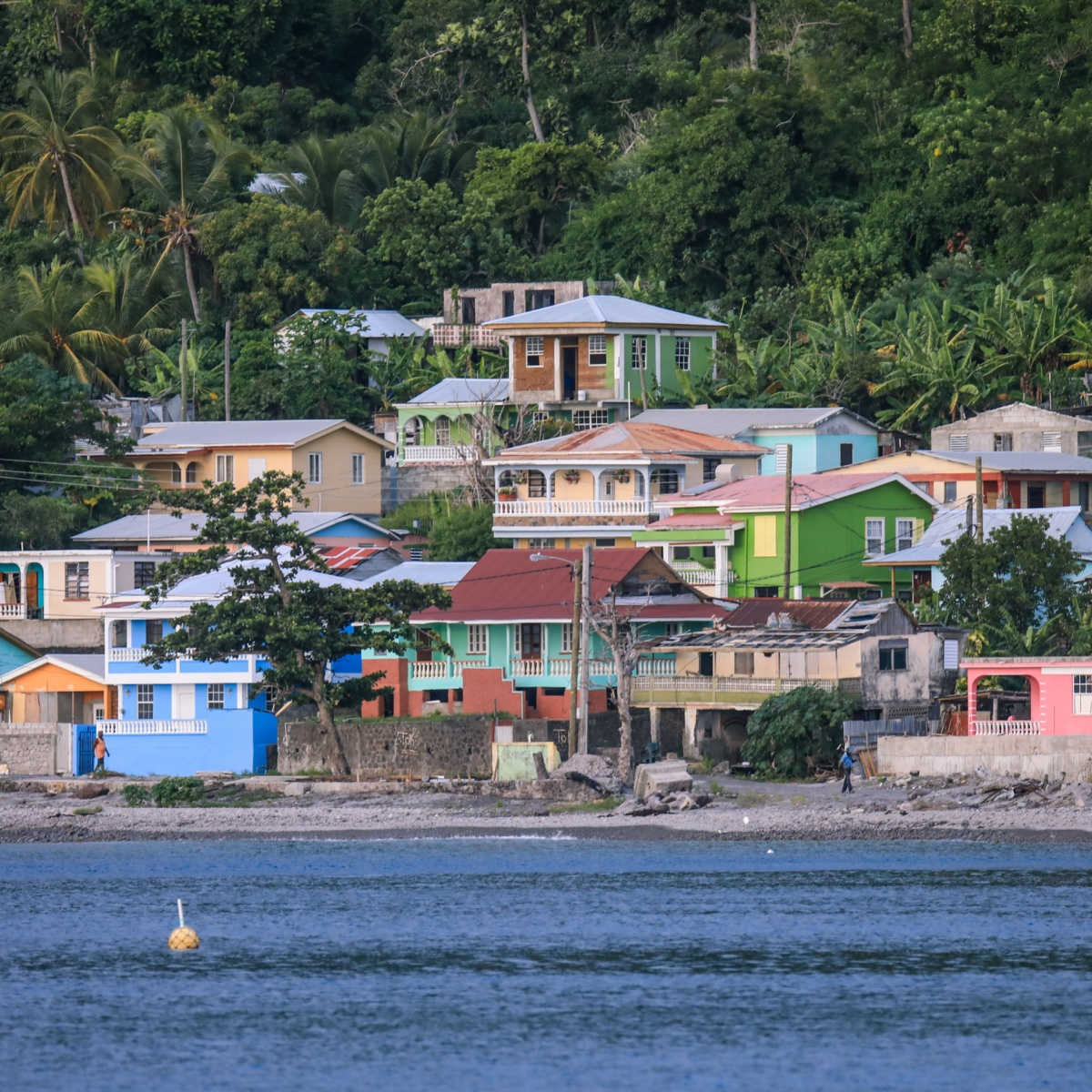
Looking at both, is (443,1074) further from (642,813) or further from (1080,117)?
(1080,117)

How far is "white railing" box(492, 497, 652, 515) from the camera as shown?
79.4 metres

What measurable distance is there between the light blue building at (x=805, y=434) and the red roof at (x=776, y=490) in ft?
12.7

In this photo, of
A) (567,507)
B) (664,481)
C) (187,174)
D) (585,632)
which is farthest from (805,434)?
(187,174)

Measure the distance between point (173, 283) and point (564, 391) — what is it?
838 inches

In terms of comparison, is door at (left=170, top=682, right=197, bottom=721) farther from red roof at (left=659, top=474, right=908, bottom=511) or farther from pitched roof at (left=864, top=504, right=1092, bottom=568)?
pitched roof at (left=864, top=504, right=1092, bottom=568)

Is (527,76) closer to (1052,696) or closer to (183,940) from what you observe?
(1052,696)

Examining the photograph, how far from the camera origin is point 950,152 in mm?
93312

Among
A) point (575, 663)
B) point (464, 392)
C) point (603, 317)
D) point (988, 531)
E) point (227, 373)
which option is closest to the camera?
point (575, 663)

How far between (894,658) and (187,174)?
49.9 metres

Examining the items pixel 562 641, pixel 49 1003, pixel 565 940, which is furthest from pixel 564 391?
pixel 49 1003

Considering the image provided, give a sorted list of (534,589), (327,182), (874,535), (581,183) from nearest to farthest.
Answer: (534,589) < (874,535) < (581,183) < (327,182)

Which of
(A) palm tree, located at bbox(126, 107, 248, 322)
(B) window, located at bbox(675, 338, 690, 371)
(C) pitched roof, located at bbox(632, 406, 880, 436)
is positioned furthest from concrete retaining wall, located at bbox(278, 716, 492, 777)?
(A) palm tree, located at bbox(126, 107, 248, 322)

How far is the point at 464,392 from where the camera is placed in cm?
9094

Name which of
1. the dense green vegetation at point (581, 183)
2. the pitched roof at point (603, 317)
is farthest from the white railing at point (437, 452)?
the dense green vegetation at point (581, 183)
